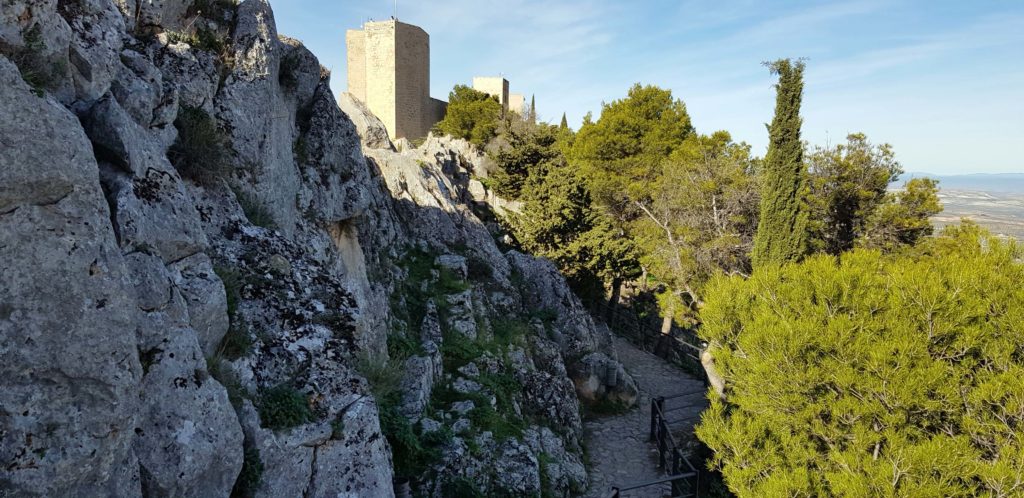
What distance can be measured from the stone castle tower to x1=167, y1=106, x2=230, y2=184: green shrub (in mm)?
31184

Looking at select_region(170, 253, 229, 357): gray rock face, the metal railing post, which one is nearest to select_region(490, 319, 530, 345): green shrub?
the metal railing post

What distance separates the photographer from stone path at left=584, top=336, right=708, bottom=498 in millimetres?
10656

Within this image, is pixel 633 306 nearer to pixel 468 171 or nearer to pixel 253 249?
pixel 468 171

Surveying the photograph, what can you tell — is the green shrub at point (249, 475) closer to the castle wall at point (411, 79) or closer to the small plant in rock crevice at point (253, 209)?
the small plant in rock crevice at point (253, 209)

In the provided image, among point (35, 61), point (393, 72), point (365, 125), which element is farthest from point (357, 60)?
point (35, 61)

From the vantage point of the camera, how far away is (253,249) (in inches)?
211

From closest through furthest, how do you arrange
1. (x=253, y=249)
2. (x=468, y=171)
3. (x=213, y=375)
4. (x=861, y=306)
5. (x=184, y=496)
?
1. (x=184, y=496)
2. (x=213, y=375)
3. (x=253, y=249)
4. (x=861, y=306)
5. (x=468, y=171)

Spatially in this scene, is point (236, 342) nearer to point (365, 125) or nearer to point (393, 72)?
point (365, 125)

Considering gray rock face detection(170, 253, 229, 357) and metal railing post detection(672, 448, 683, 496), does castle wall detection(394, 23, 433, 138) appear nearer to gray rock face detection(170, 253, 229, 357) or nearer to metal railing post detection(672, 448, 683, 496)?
metal railing post detection(672, 448, 683, 496)

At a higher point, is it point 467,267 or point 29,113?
point 29,113

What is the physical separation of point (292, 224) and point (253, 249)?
2151 mm

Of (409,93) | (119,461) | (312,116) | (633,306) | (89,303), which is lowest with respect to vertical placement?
(633,306)

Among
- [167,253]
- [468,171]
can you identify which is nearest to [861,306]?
[167,253]

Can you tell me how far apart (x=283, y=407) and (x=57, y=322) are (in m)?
1.79
